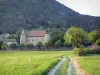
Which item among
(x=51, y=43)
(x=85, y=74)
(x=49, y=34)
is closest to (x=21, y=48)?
(x=51, y=43)

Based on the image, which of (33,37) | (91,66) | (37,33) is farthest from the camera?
(37,33)

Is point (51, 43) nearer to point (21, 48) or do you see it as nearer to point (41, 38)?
point (21, 48)

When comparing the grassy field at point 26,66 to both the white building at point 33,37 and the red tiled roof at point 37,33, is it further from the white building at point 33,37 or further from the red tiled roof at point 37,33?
the red tiled roof at point 37,33

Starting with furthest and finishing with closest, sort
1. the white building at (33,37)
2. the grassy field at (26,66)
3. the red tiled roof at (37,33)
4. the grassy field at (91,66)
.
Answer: the red tiled roof at (37,33) → the white building at (33,37) → the grassy field at (26,66) → the grassy field at (91,66)

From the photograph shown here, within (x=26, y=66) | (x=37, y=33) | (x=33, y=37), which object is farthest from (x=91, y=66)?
(x=37, y=33)

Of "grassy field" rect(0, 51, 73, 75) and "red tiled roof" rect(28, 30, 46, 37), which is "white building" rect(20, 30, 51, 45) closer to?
"red tiled roof" rect(28, 30, 46, 37)

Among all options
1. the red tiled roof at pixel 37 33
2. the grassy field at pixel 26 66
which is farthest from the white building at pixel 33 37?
the grassy field at pixel 26 66

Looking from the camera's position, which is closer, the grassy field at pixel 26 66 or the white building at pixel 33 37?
the grassy field at pixel 26 66

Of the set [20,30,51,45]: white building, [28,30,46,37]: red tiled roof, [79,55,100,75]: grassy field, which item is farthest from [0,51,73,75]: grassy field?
[28,30,46,37]: red tiled roof

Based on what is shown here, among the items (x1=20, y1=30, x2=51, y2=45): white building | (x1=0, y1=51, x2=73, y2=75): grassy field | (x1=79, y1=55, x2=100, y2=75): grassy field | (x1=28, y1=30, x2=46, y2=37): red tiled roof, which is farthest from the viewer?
(x1=28, y1=30, x2=46, y2=37): red tiled roof

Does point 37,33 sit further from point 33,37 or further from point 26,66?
point 26,66

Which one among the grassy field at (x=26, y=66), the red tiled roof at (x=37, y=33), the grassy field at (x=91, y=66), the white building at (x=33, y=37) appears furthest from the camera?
the red tiled roof at (x=37, y=33)

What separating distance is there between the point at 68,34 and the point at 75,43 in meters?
4.32

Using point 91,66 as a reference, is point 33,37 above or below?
above
